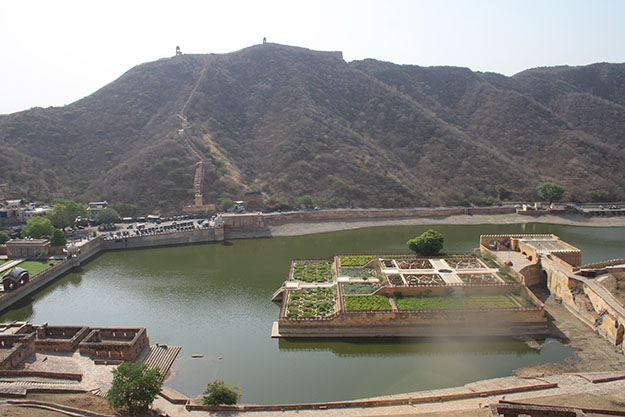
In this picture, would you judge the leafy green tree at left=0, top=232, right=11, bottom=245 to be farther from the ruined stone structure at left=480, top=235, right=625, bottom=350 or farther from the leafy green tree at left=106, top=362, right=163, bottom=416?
the ruined stone structure at left=480, top=235, right=625, bottom=350

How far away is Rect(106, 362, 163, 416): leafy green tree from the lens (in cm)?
2155

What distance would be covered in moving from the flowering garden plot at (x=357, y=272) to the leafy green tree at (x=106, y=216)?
36.0 meters

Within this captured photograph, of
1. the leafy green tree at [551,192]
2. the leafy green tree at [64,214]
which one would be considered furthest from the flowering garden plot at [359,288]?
the leafy green tree at [551,192]

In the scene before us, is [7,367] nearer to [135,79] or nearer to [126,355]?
[126,355]

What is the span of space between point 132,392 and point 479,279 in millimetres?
26126

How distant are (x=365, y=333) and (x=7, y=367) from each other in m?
21.5

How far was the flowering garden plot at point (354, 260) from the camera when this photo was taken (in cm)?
4128

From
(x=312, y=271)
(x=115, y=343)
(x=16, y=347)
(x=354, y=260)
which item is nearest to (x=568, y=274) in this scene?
(x=354, y=260)

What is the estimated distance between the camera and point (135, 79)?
349 feet

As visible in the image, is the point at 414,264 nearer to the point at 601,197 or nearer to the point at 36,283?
the point at 36,283

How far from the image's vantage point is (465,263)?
40.4 meters

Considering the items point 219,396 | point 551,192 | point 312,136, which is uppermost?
point 312,136

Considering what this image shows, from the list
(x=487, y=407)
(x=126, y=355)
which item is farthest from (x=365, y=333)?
(x=126, y=355)

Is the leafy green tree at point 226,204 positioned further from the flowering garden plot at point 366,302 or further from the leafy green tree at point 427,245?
the flowering garden plot at point 366,302
